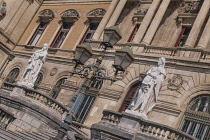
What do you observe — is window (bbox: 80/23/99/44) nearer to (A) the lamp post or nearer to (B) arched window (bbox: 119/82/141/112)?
(B) arched window (bbox: 119/82/141/112)

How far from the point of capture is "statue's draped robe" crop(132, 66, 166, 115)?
11.5 meters

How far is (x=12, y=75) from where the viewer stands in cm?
2589

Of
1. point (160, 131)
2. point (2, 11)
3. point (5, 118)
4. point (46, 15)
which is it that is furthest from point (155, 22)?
point (2, 11)

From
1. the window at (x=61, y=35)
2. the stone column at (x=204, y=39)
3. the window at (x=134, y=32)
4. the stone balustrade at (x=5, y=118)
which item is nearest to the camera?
the stone balustrade at (x=5, y=118)

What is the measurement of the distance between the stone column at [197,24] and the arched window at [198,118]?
10.2ft

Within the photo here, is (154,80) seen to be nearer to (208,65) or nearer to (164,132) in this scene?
(164,132)

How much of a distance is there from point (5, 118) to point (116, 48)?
816 centimetres

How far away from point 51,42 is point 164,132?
16018 mm

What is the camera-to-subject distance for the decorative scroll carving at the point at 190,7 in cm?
1912

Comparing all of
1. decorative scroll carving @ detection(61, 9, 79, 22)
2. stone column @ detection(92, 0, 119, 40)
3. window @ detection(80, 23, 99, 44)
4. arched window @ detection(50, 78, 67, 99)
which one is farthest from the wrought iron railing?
decorative scroll carving @ detection(61, 9, 79, 22)

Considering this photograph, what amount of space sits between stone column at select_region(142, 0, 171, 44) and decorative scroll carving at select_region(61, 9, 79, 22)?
Answer: 25.2ft

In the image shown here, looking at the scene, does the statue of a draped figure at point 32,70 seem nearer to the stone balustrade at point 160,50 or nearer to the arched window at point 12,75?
the stone balustrade at point 160,50

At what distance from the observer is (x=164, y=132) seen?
11.3 metres

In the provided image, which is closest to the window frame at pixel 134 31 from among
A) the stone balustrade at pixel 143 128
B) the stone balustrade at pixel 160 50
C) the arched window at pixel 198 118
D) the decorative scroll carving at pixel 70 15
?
the stone balustrade at pixel 160 50
